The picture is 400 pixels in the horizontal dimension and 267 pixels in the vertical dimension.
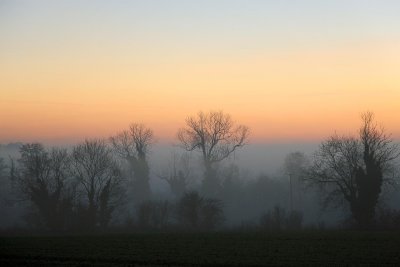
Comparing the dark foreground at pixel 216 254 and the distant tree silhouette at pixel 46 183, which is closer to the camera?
the dark foreground at pixel 216 254

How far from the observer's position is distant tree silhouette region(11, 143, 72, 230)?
64.2 meters

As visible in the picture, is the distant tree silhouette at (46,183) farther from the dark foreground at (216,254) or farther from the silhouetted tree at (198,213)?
the dark foreground at (216,254)

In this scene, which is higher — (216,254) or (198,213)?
(198,213)

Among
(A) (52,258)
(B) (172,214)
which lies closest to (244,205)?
(B) (172,214)

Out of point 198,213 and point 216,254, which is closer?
point 216,254

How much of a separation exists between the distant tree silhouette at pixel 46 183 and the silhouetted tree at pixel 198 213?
15.6 m

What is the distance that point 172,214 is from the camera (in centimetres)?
6700

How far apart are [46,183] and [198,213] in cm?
2238

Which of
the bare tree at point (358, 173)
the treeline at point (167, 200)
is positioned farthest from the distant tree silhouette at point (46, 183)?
the bare tree at point (358, 173)

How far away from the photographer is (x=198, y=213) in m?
64.0

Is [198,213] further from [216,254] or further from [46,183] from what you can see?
[216,254]

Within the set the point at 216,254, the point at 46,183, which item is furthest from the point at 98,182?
the point at 216,254

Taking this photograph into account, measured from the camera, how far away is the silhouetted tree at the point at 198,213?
63219mm

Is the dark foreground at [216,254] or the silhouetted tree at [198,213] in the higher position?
the silhouetted tree at [198,213]
